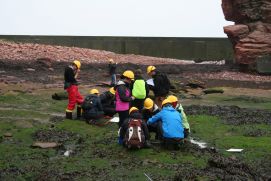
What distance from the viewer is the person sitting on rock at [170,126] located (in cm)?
1346

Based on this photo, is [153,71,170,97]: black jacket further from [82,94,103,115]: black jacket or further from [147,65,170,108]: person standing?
[82,94,103,115]: black jacket

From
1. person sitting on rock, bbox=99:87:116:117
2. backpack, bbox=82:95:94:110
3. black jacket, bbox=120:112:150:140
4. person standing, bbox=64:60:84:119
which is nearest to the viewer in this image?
black jacket, bbox=120:112:150:140

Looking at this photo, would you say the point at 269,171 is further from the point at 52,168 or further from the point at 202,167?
the point at 52,168

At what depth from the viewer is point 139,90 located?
54.4 feet

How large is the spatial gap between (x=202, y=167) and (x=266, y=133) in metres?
5.09

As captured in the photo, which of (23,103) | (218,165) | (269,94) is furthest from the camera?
(269,94)

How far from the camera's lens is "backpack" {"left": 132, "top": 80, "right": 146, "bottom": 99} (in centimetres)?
1656

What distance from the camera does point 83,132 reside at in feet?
52.8

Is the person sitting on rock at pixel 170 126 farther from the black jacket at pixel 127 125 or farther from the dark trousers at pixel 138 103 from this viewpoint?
the dark trousers at pixel 138 103

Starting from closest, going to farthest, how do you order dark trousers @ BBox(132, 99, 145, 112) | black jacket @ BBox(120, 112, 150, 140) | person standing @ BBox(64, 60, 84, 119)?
black jacket @ BBox(120, 112, 150, 140) < dark trousers @ BBox(132, 99, 145, 112) < person standing @ BBox(64, 60, 84, 119)

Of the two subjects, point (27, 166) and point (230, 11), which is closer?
point (27, 166)

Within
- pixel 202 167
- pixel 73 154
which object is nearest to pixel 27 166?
pixel 73 154

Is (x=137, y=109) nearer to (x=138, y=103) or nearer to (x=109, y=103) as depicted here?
(x=138, y=103)

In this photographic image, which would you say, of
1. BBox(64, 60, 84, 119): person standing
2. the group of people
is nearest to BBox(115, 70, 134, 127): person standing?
the group of people
